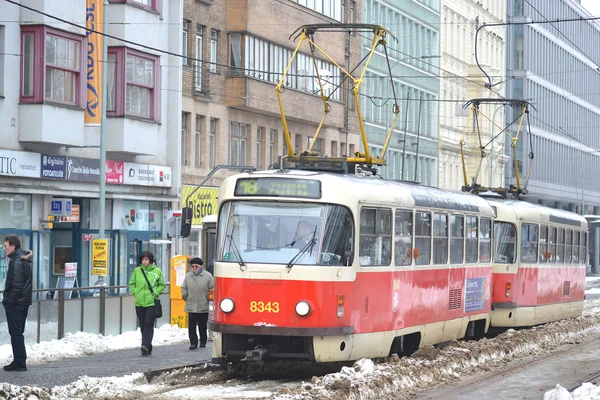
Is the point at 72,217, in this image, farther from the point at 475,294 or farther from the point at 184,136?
the point at 475,294

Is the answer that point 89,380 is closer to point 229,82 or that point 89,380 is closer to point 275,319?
point 275,319

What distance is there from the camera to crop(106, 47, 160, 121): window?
120ft

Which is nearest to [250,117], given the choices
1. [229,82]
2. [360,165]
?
[229,82]

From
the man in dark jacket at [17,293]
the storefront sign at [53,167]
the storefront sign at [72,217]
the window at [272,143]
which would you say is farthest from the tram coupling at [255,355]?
the window at [272,143]

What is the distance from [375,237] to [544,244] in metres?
11.6

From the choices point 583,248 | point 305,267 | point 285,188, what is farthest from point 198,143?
point 305,267

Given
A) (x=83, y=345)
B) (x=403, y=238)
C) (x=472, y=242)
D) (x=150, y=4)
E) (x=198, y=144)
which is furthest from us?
(x=198, y=144)

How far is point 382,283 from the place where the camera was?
18656mm

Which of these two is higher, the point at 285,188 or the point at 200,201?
the point at 200,201

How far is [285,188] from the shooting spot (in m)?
17.5

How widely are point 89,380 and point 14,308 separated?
3133mm

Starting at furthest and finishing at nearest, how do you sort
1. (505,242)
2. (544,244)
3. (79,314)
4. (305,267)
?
(544,244) → (505,242) → (79,314) → (305,267)

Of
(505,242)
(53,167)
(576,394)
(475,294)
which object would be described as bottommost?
(576,394)

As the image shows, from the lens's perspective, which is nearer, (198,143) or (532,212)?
(532,212)
